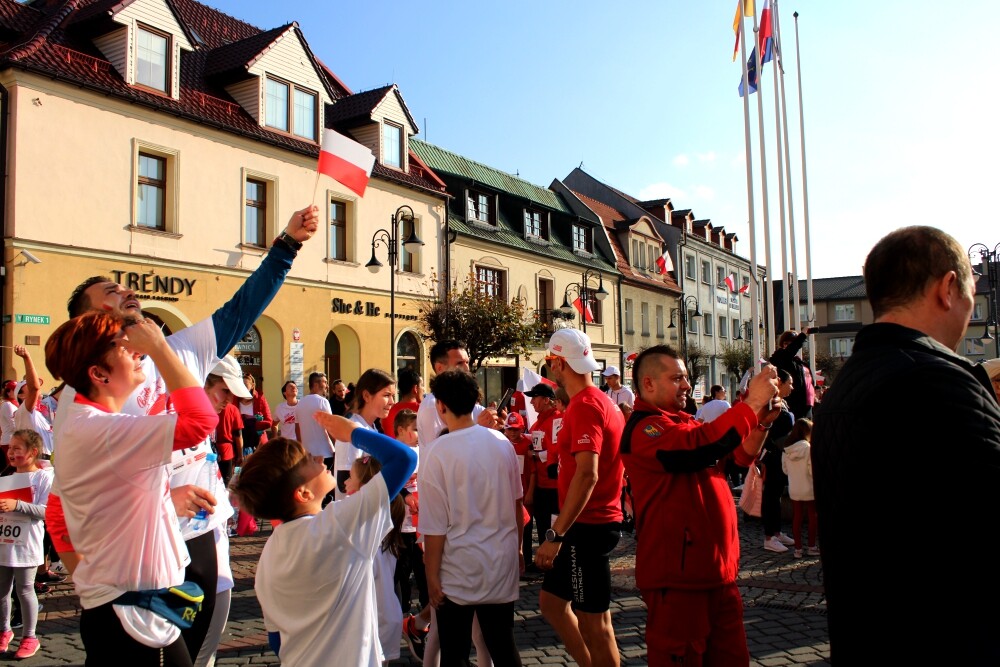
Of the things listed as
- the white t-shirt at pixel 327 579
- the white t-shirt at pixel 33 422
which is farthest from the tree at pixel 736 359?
the white t-shirt at pixel 327 579

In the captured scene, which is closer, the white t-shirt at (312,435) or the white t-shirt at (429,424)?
the white t-shirt at (429,424)

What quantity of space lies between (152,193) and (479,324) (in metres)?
8.98

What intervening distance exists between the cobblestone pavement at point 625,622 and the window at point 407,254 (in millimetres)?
16693

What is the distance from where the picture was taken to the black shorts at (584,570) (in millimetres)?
4164

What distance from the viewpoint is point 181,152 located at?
1802 cm

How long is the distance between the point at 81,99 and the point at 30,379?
424 inches

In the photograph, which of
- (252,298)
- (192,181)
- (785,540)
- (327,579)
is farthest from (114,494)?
(192,181)

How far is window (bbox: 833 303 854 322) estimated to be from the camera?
83.9m

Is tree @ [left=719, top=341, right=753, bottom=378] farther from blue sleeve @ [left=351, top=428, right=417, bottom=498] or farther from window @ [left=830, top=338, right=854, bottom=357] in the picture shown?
blue sleeve @ [left=351, top=428, right=417, bottom=498]

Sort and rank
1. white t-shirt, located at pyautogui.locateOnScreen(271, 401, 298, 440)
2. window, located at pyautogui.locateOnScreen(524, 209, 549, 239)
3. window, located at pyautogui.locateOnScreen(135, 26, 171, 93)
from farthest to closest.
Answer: window, located at pyautogui.locateOnScreen(524, 209, 549, 239) < window, located at pyautogui.locateOnScreen(135, 26, 171, 93) < white t-shirt, located at pyautogui.locateOnScreen(271, 401, 298, 440)

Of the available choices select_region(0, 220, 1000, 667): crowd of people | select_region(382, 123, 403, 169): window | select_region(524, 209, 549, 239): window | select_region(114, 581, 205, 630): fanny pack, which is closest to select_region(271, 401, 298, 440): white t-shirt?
select_region(0, 220, 1000, 667): crowd of people

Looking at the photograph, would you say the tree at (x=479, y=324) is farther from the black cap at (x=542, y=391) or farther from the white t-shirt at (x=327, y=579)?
the white t-shirt at (x=327, y=579)

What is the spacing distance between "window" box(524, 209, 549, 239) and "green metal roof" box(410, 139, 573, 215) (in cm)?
51

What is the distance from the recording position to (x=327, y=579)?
280 centimetres
